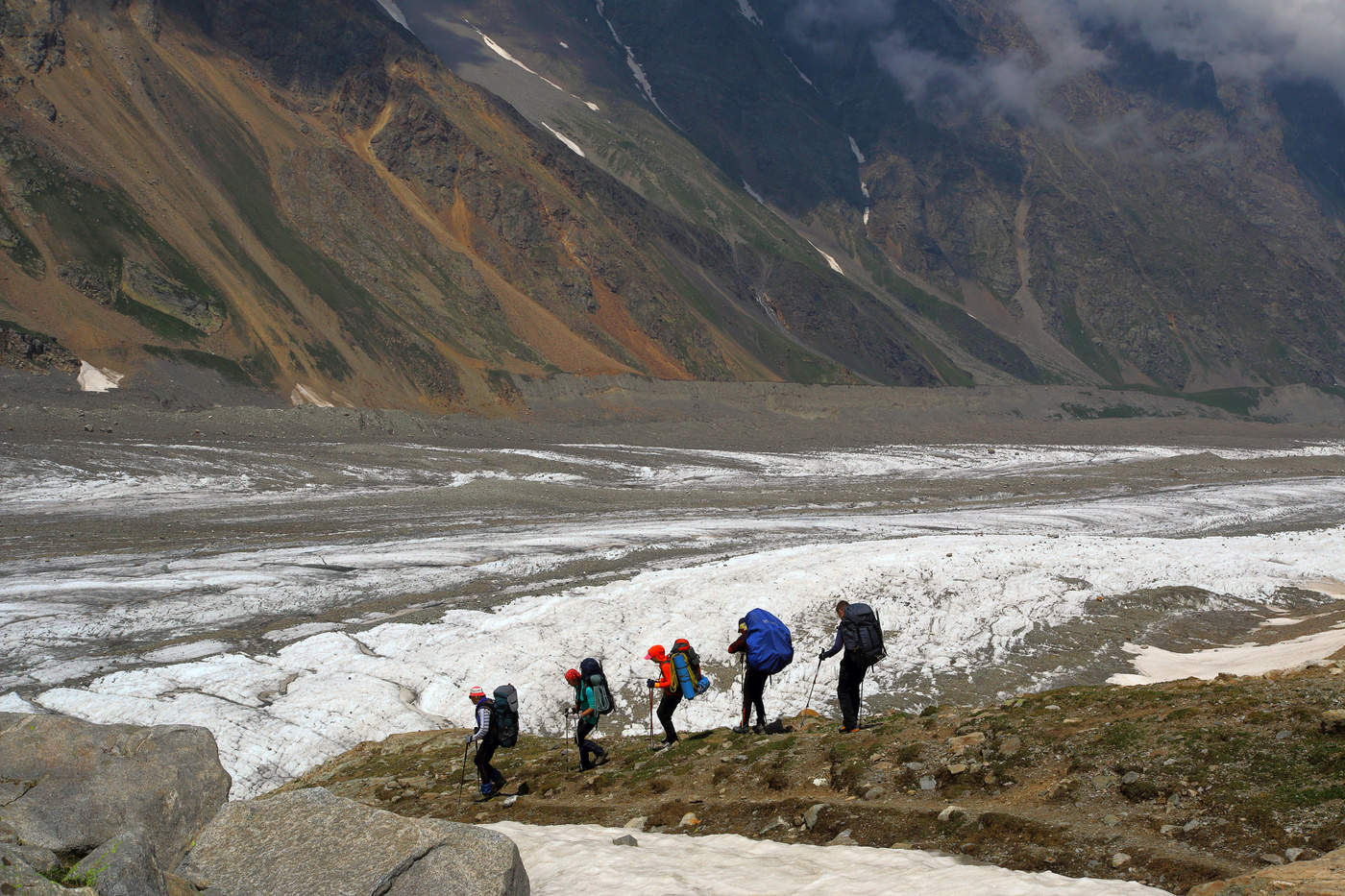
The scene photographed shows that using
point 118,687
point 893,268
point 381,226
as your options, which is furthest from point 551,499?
point 893,268

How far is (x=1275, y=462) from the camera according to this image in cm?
8112

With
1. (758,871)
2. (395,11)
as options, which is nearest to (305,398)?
(758,871)

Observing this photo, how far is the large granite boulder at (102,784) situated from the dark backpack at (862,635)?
6859 mm

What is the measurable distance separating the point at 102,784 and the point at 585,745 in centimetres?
547

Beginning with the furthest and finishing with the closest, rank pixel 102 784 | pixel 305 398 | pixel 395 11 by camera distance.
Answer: pixel 395 11 < pixel 305 398 < pixel 102 784

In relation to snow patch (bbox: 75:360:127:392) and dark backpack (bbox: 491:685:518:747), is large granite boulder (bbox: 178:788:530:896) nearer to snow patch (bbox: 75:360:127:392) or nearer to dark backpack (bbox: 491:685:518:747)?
dark backpack (bbox: 491:685:518:747)

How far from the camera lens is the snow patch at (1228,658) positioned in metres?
19.0

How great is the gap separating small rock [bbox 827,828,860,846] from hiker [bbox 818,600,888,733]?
3010 mm

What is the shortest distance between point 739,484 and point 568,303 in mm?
53358

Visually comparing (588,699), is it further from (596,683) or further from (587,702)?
(596,683)

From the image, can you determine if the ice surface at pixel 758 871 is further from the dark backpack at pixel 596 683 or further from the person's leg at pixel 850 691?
the person's leg at pixel 850 691

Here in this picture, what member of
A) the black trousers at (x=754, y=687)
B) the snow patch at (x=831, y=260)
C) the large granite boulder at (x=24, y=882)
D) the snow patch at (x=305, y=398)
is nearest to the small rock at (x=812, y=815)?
the black trousers at (x=754, y=687)

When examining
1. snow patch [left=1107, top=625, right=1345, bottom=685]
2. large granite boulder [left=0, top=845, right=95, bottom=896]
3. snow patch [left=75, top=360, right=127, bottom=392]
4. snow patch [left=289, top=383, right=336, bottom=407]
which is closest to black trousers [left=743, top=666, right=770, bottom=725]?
large granite boulder [left=0, top=845, right=95, bottom=896]

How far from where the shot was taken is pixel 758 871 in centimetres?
808
